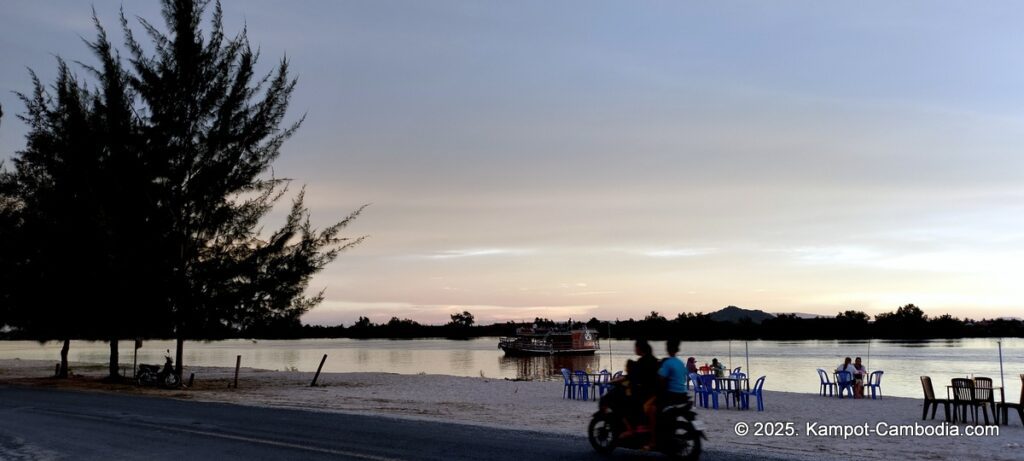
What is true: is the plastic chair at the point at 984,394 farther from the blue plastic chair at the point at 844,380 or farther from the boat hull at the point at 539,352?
the boat hull at the point at 539,352

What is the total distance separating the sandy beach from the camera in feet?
44.3

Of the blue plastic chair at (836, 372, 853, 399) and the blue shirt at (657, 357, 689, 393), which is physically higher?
the blue shirt at (657, 357, 689, 393)

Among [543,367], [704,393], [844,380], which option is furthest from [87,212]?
[543,367]

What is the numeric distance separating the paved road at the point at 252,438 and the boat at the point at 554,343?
9153 cm

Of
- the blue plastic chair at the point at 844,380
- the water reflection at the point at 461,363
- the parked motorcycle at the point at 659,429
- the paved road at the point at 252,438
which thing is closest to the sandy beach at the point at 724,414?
the blue plastic chair at the point at 844,380

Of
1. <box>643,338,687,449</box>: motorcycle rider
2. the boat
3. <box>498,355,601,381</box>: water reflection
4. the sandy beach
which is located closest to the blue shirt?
<box>643,338,687,449</box>: motorcycle rider

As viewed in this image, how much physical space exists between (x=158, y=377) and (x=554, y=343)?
279 feet

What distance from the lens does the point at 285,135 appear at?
3200 centimetres

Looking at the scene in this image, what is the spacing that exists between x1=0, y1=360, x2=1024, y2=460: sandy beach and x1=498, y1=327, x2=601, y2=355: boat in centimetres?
7393

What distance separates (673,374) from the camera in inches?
440

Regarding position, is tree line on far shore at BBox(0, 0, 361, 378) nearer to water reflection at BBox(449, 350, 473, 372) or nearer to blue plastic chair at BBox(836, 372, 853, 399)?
blue plastic chair at BBox(836, 372, 853, 399)

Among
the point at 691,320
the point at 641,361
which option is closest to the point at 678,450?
the point at 641,361

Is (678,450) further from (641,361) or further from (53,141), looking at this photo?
(53,141)

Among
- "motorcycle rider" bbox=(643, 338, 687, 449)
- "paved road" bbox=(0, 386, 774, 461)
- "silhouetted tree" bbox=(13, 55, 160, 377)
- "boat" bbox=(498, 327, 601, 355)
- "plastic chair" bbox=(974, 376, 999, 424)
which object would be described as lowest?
"boat" bbox=(498, 327, 601, 355)
